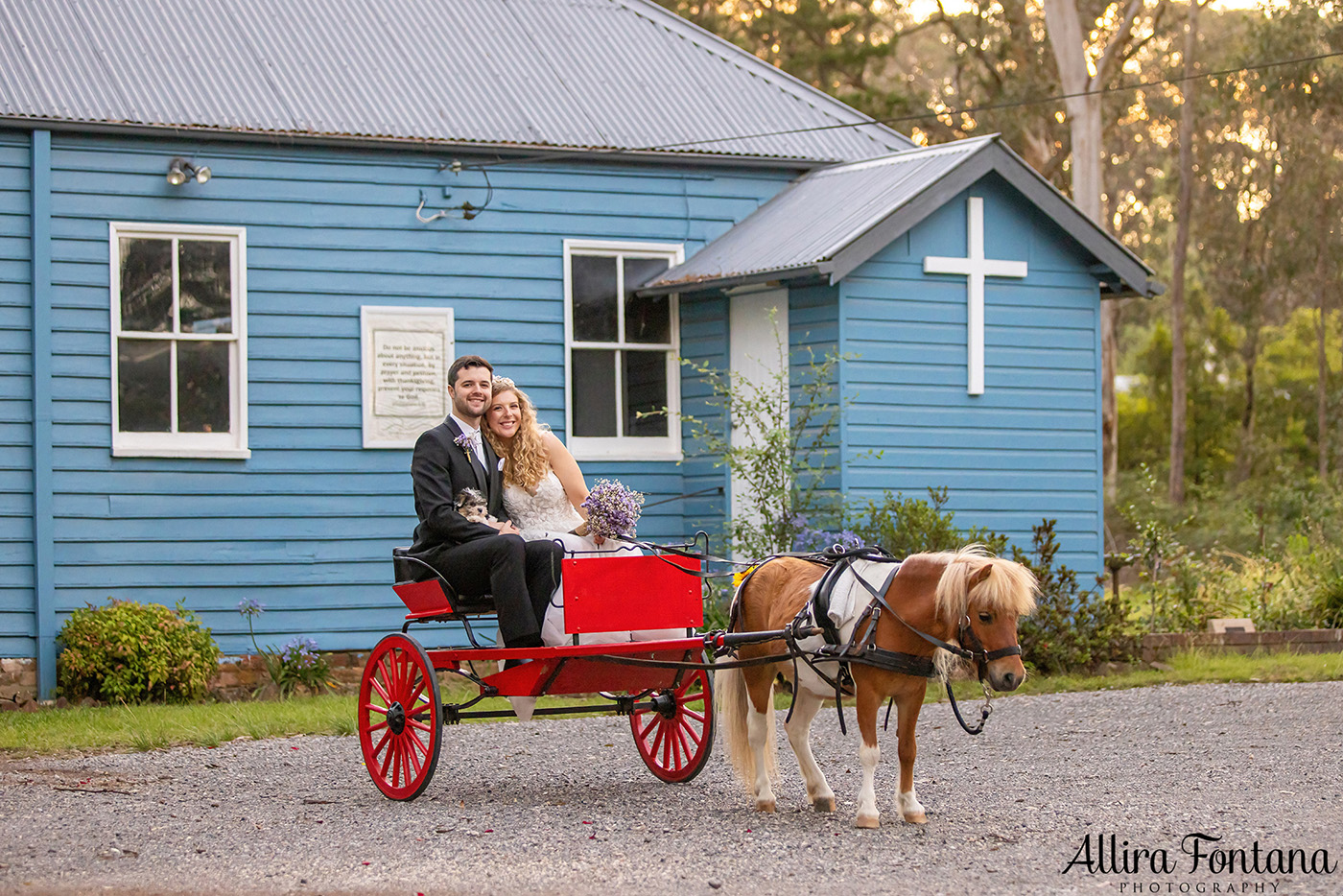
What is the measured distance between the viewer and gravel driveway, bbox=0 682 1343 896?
5.63 meters

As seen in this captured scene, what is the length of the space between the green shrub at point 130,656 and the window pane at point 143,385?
1400mm

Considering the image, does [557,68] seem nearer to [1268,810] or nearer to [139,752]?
[139,752]

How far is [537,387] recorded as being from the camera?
13055 mm

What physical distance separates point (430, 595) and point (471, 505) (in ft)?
1.56

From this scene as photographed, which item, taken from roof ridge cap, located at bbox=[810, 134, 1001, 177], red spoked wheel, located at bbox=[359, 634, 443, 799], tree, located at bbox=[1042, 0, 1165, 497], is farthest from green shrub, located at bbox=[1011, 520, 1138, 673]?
tree, located at bbox=[1042, 0, 1165, 497]

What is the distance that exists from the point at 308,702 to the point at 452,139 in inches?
180

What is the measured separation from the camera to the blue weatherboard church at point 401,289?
38.2ft

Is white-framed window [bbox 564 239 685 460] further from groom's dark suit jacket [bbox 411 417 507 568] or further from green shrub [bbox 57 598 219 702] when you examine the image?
groom's dark suit jacket [bbox 411 417 507 568]

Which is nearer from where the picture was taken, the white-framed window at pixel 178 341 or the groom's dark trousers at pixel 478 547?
the groom's dark trousers at pixel 478 547

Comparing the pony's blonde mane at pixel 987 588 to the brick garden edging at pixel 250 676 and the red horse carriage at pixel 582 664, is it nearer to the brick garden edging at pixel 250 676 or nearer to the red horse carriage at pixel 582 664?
the red horse carriage at pixel 582 664

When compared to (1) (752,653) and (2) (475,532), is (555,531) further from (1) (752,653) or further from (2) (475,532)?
(1) (752,653)

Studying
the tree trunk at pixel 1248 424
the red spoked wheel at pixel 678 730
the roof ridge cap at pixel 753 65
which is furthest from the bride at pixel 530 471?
the tree trunk at pixel 1248 424

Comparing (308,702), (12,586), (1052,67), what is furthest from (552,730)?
(1052,67)

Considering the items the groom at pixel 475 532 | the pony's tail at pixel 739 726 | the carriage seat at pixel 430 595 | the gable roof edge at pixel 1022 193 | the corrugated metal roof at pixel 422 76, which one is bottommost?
the pony's tail at pixel 739 726
